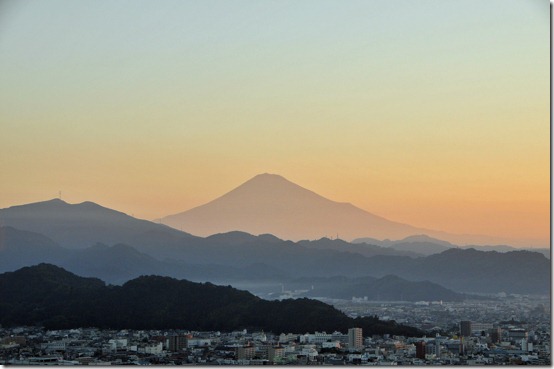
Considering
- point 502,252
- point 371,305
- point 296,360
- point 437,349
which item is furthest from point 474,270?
point 296,360

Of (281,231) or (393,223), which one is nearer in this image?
(393,223)

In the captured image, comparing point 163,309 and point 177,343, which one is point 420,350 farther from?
point 163,309

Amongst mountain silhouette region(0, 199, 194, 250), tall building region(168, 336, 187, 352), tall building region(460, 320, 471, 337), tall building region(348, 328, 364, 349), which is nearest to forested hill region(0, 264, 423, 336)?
tall building region(460, 320, 471, 337)

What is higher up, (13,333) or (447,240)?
(447,240)

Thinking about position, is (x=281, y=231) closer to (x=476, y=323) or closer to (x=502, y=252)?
(x=502, y=252)

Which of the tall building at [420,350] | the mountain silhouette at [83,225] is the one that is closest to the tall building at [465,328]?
the tall building at [420,350]

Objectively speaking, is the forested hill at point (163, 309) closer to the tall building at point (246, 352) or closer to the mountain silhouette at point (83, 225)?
the mountain silhouette at point (83, 225)

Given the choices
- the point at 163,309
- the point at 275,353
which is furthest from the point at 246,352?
the point at 163,309
